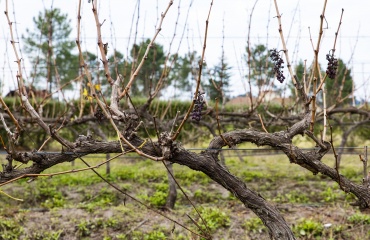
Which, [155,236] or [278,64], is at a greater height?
[278,64]

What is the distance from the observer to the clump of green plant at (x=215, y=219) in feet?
15.7

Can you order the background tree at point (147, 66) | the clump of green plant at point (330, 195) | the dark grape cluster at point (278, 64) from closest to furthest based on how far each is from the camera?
the dark grape cluster at point (278, 64)
the background tree at point (147, 66)
the clump of green plant at point (330, 195)

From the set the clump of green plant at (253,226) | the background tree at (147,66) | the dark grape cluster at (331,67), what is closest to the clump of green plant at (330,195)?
the clump of green plant at (253,226)

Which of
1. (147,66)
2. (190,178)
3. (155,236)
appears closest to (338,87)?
(190,178)

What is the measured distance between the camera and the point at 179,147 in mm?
2379

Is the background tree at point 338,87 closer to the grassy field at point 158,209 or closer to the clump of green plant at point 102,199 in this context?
the grassy field at point 158,209

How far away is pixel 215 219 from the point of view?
4.93m

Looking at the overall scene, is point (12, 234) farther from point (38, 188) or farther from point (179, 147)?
point (179, 147)

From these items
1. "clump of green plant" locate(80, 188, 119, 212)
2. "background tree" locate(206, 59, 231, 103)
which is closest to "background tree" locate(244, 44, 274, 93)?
"background tree" locate(206, 59, 231, 103)

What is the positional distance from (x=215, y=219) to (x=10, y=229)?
213cm

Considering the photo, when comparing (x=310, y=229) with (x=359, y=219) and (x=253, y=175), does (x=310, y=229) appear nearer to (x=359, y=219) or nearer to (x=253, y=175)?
(x=359, y=219)

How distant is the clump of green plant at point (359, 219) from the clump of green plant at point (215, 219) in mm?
1320

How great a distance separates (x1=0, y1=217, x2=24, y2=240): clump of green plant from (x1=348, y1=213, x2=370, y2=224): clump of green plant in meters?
3.45

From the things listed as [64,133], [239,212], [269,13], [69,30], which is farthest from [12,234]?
[69,30]
